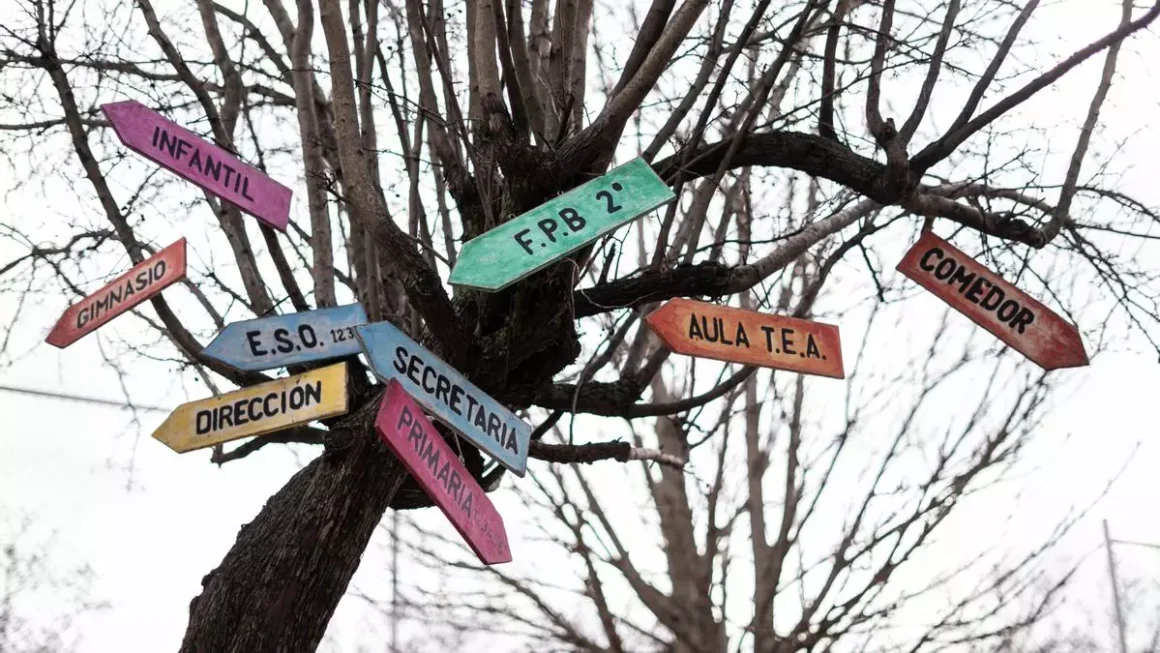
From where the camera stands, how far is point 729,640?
627 cm

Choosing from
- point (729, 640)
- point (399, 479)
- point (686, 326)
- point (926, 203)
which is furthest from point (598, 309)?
point (729, 640)

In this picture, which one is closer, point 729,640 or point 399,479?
point 399,479

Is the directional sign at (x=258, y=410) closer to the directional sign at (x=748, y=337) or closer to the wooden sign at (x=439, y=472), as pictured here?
the wooden sign at (x=439, y=472)

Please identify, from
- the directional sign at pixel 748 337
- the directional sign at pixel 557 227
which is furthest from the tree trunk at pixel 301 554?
the directional sign at pixel 748 337

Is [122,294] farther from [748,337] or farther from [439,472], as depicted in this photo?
[748,337]

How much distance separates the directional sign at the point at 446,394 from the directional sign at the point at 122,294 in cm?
94

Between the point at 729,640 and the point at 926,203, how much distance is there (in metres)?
3.14

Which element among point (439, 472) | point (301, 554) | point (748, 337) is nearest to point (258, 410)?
point (301, 554)

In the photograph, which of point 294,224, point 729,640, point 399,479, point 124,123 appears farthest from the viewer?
point 729,640

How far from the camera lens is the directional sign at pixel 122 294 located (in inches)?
130

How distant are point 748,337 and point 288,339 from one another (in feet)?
4.45

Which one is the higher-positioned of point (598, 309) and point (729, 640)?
point (598, 309)

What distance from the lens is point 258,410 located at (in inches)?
120

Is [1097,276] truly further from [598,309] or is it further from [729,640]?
[729,640]
